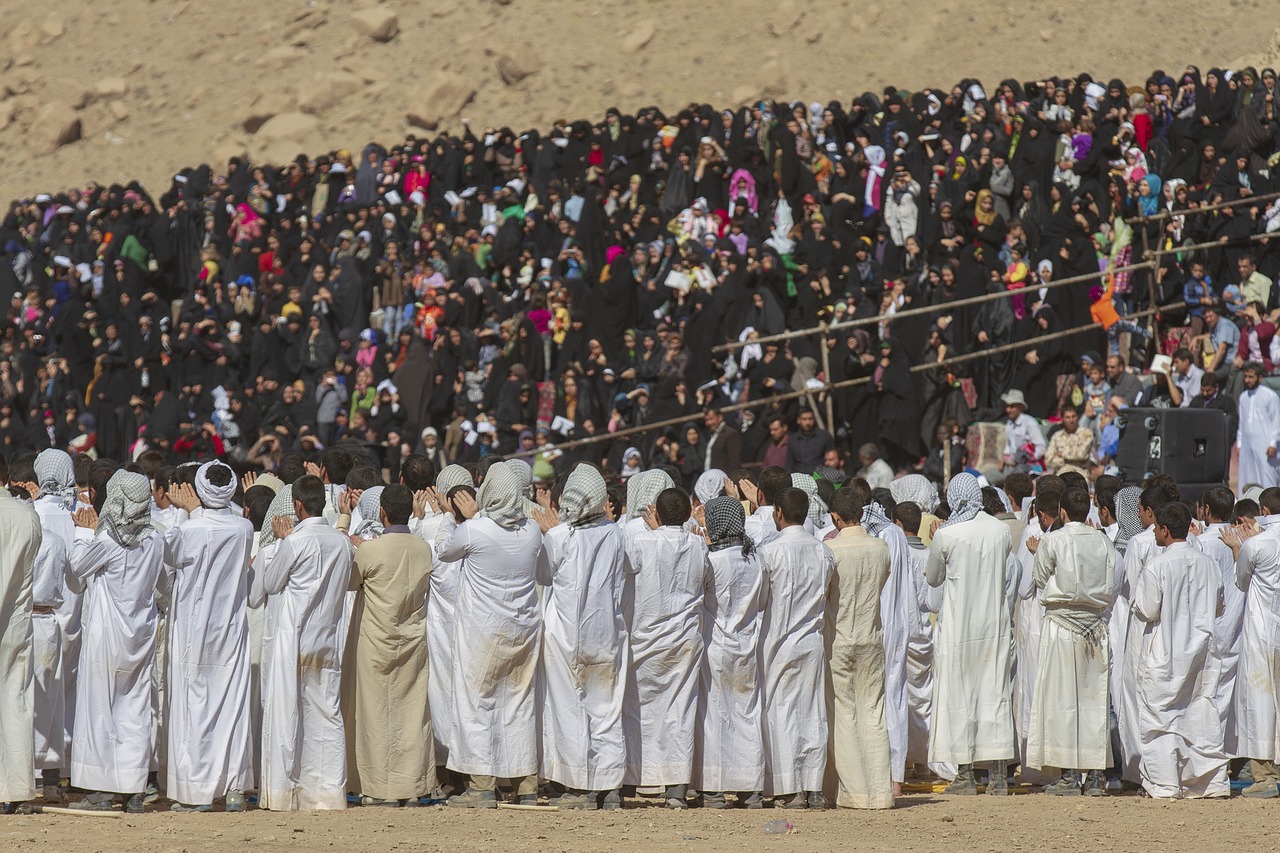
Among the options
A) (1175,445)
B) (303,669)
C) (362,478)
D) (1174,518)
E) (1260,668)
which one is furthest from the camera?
(1175,445)

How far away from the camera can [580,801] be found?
29.1ft

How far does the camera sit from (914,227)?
20.7m

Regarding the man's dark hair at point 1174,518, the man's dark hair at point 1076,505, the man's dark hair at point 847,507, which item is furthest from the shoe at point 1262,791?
the man's dark hair at point 847,507

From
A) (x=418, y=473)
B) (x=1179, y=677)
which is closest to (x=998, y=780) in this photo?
(x=1179, y=677)

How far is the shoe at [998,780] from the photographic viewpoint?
384 inches

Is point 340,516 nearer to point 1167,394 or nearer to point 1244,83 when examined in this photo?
point 1167,394

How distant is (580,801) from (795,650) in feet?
3.85

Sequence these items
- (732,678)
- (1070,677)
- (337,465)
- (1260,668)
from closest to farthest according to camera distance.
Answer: (732,678) → (1070,677) → (1260,668) → (337,465)

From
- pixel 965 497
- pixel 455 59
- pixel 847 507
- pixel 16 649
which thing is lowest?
pixel 16 649

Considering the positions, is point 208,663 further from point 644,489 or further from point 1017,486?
point 1017,486

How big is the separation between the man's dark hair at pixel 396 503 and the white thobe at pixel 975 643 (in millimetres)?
2695

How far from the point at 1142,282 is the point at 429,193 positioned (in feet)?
32.3

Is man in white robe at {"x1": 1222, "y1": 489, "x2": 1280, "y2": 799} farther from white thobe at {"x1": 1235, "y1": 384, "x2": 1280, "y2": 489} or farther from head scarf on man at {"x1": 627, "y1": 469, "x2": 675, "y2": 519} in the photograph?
white thobe at {"x1": 1235, "y1": 384, "x2": 1280, "y2": 489}

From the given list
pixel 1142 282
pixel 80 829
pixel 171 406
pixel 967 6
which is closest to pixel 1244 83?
pixel 1142 282
